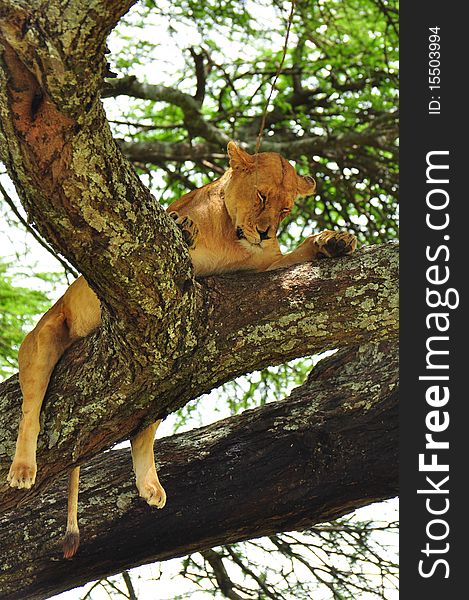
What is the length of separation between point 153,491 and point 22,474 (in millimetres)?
767

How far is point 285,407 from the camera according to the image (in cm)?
524

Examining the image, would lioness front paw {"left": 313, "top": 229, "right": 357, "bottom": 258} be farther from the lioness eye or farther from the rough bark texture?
the rough bark texture

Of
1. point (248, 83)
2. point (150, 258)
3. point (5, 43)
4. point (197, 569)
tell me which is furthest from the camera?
point (248, 83)

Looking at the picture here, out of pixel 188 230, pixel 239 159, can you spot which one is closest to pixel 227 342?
pixel 188 230

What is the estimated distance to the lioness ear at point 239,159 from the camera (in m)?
4.66

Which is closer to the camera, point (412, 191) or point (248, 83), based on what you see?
point (412, 191)

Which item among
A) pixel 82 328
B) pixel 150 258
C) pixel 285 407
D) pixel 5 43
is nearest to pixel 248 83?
pixel 285 407

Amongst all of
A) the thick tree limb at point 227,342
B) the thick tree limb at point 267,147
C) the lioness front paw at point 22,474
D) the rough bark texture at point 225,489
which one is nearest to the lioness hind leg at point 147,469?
the rough bark texture at point 225,489

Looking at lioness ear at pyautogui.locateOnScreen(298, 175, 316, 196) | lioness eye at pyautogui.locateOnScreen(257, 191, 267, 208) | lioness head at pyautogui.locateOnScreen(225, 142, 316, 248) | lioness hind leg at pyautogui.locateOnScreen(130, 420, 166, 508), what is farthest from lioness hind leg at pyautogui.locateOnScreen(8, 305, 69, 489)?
lioness ear at pyautogui.locateOnScreen(298, 175, 316, 196)

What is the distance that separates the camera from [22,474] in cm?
404

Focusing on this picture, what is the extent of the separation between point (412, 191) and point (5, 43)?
1.91 metres

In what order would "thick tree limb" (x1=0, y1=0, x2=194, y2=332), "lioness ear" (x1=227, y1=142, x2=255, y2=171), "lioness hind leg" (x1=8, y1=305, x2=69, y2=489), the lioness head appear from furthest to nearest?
"lioness ear" (x1=227, y1=142, x2=255, y2=171) → the lioness head → "lioness hind leg" (x1=8, y1=305, x2=69, y2=489) → "thick tree limb" (x1=0, y1=0, x2=194, y2=332)

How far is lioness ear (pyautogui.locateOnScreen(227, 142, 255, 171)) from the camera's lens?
4.66 m

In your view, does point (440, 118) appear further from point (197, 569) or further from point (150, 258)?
point (197, 569)
